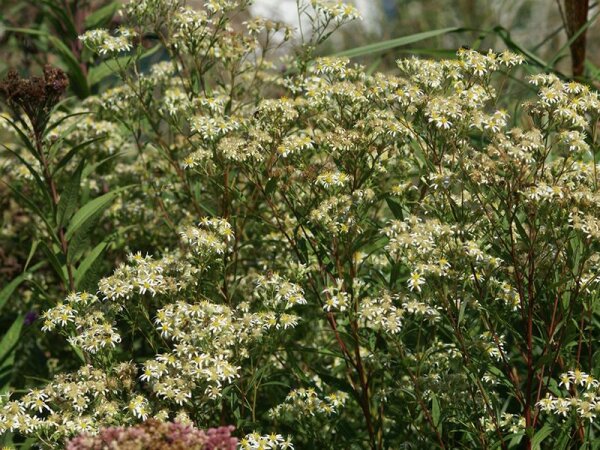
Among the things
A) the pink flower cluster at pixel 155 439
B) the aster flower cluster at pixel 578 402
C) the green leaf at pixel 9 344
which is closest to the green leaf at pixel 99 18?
the green leaf at pixel 9 344

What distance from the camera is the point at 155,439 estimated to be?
2.40 meters

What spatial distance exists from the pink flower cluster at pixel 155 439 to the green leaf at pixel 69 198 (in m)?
1.41

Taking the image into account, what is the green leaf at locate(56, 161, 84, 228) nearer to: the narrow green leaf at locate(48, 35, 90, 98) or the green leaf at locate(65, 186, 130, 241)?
the green leaf at locate(65, 186, 130, 241)

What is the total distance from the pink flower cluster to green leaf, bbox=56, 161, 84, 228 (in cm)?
141

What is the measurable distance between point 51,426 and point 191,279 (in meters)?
0.66

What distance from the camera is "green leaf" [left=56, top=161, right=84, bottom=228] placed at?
3660 millimetres

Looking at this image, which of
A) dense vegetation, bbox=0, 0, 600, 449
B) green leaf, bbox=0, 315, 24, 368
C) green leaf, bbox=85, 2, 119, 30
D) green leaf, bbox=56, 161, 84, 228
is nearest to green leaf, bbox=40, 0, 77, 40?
green leaf, bbox=85, 2, 119, 30

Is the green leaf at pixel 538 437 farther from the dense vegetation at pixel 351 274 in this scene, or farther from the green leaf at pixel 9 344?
Result: the green leaf at pixel 9 344

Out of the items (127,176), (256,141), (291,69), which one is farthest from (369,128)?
(127,176)

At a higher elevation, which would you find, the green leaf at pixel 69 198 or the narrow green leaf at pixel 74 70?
the narrow green leaf at pixel 74 70

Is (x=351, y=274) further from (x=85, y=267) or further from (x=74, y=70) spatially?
(x=74, y=70)

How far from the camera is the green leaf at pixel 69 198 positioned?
3660 mm

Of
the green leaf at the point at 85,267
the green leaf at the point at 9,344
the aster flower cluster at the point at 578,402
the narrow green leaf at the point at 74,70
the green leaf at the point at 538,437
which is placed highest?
the narrow green leaf at the point at 74,70

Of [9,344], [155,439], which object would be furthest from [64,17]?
[155,439]
